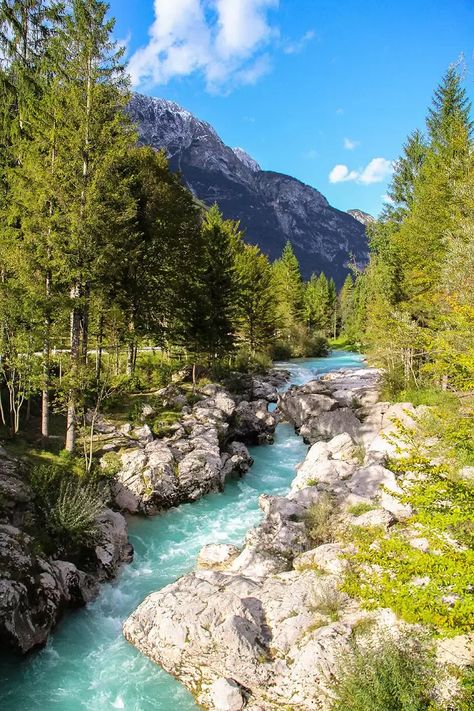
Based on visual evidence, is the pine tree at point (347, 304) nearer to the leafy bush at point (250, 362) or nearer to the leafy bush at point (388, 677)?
the leafy bush at point (250, 362)

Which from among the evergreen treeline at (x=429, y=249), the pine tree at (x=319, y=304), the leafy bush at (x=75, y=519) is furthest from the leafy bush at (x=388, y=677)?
the pine tree at (x=319, y=304)

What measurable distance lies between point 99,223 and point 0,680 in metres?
14.1

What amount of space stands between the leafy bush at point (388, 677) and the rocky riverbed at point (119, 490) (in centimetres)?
719

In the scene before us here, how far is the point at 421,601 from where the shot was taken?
499 cm

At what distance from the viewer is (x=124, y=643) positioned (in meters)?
10.4

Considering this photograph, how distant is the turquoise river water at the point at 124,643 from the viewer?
8.88 meters

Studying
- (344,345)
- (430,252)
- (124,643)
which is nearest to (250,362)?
(430,252)

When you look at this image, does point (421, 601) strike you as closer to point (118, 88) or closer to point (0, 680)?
point (0, 680)

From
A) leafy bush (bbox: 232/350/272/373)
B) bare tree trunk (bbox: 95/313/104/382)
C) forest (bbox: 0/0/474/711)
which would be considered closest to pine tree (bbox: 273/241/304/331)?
leafy bush (bbox: 232/350/272/373)

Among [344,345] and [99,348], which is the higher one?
[99,348]

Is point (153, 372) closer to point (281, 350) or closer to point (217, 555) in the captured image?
point (217, 555)

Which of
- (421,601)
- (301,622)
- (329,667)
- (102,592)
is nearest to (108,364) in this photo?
(102,592)

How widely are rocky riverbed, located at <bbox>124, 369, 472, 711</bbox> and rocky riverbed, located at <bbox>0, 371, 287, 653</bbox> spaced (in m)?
2.25

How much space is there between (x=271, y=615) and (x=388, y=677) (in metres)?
3.29
